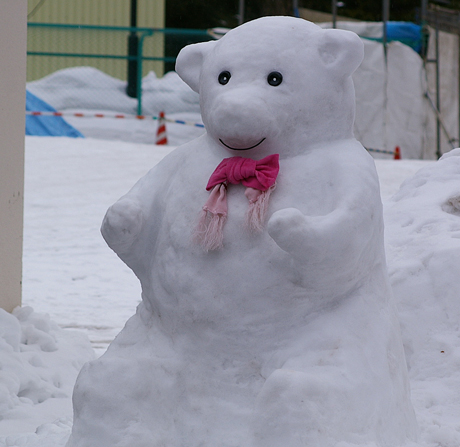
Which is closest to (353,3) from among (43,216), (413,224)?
(43,216)

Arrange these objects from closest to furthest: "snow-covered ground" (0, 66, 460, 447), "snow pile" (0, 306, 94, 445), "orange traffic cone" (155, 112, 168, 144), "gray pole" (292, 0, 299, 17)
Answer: "snow-covered ground" (0, 66, 460, 447), "snow pile" (0, 306, 94, 445), "orange traffic cone" (155, 112, 168, 144), "gray pole" (292, 0, 299, 17)

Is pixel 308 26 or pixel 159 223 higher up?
pixel 308 26

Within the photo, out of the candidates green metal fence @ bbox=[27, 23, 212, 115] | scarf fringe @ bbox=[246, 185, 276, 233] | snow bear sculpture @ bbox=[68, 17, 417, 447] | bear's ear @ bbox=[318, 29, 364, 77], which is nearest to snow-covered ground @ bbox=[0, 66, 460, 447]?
snow bear sculpture @ bbox=[68, 17, 417, 447]

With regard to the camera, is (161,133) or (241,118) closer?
(241,118)

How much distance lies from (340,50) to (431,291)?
123 centimetres

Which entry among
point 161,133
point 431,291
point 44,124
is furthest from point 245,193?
point 44,124

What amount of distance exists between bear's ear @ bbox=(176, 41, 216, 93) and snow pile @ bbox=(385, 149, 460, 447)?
1.26m

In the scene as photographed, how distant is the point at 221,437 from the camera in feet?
6.64

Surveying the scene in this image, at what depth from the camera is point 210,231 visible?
6.77 feet

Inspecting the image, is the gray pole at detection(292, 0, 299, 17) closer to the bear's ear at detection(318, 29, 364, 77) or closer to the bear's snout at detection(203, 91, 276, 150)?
the bear's ear at detection(318, 29, 364, 77)

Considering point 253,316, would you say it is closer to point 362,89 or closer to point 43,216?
point 43,216

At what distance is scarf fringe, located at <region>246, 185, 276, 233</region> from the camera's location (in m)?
2.03

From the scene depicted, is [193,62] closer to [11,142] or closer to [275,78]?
[275,78]

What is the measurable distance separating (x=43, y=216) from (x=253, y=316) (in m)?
6.03
